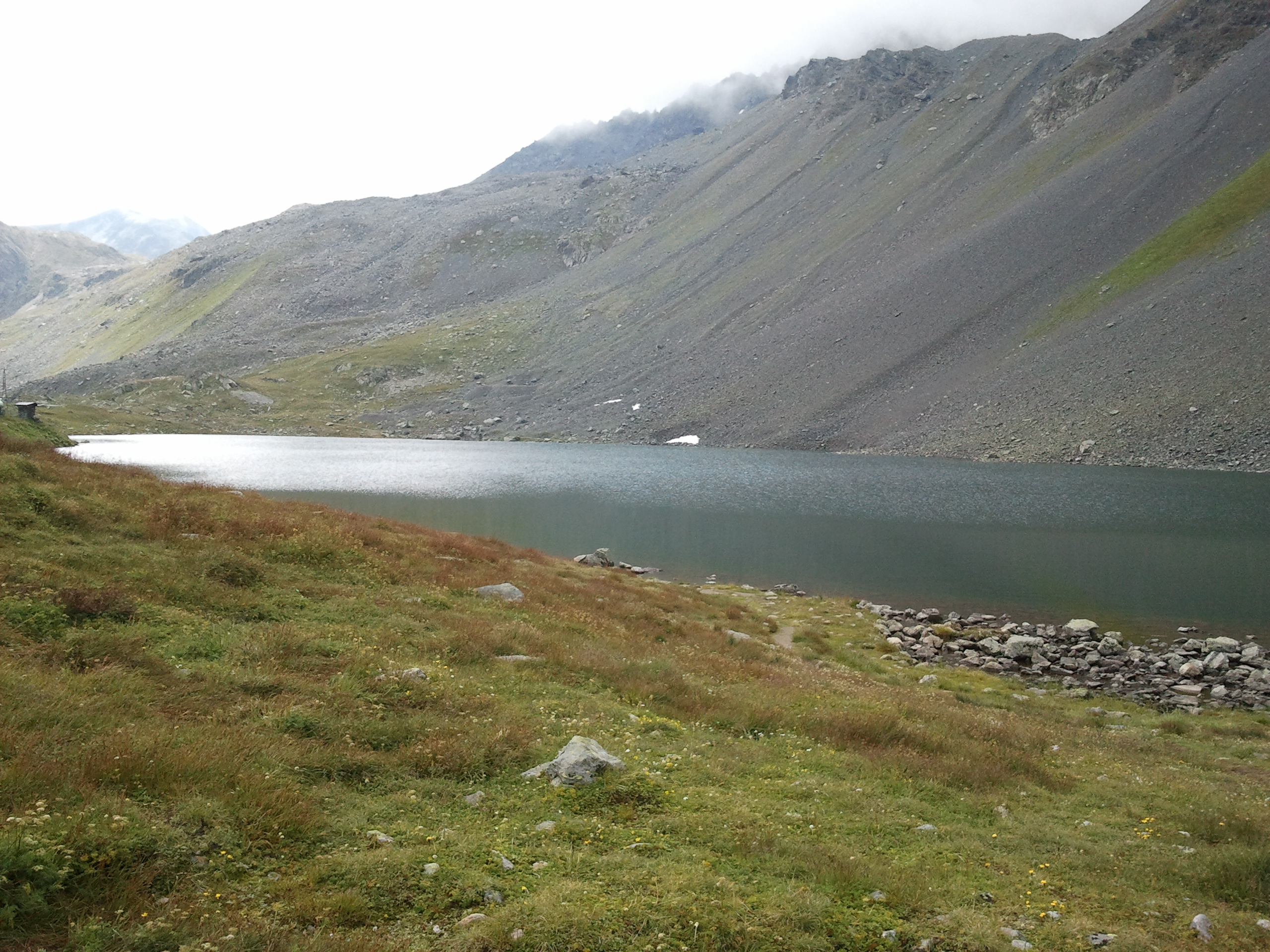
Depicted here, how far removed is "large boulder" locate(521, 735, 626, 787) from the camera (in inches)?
435

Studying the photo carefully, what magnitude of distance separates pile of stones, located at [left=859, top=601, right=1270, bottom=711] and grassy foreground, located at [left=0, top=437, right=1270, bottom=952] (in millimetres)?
6241

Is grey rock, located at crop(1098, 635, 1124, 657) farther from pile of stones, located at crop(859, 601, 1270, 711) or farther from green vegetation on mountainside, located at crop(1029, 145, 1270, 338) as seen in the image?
green vegetation on mountainside, located at crop(1029, 145, 1270, 338)

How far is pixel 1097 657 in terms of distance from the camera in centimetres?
2992

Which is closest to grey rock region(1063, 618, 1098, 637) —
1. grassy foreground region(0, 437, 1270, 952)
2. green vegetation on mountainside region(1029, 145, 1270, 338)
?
grassy foreground region(0, 437, 1270, 952)

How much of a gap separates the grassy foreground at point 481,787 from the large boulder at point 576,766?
32 centimetres

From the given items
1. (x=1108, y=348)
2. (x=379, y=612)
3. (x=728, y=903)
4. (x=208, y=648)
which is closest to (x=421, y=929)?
(x=728, y=903)

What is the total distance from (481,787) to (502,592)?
519 inches

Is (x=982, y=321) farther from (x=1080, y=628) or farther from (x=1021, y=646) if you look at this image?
(x=1021, y=646)

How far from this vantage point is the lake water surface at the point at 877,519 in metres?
41.6

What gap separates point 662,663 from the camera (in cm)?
1891

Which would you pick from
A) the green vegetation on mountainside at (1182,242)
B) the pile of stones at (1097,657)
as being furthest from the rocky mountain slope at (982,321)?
the pile of stones at (1097,657)

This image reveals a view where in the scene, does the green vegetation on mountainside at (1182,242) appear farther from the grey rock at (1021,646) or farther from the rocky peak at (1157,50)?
the grey rock at (1021,646)

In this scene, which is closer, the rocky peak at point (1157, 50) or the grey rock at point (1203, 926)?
the grey rock at point (1203, 926)

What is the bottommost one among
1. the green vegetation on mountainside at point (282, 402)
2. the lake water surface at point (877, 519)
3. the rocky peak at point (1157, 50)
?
the lake water surface at point (877, 519)
